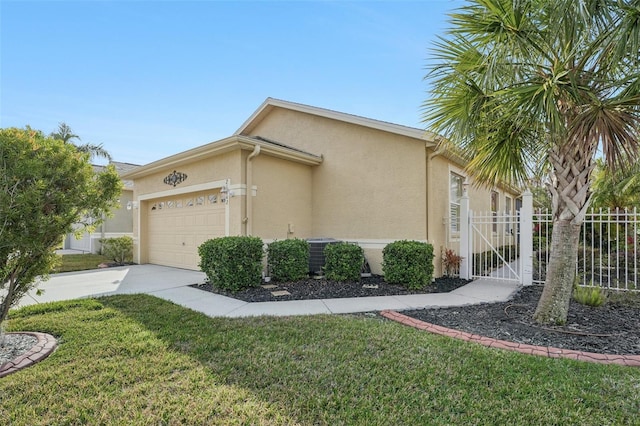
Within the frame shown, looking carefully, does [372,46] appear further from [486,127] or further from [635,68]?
[635,68]

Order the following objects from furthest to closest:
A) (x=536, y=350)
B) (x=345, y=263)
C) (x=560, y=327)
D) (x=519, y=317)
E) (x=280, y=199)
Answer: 1. (x=280, y=199)
2. (x=345, y=263)
3. (x=519, y=317)
4. (x=560, y=327)
5. (x=536, y=350)

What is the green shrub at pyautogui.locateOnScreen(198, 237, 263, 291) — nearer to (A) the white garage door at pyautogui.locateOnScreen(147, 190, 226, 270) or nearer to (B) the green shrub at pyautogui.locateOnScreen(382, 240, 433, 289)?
(A) the white garage door at pyautogui.locateOnScreen(147, 190, 226, 270)

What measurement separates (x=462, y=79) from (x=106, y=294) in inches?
353

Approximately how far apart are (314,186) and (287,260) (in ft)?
11.9

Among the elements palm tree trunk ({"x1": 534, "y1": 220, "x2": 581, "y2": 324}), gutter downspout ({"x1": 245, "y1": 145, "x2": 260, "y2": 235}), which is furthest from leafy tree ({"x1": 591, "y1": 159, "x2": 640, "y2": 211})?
gutter downspout ({"x1": 245, "y1": 145, "x2": 260, "y2": 235})

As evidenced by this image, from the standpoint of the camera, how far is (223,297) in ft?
23.9

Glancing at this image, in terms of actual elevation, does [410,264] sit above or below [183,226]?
below

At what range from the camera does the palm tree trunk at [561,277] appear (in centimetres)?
520

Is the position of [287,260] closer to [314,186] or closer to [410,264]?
[410,264]

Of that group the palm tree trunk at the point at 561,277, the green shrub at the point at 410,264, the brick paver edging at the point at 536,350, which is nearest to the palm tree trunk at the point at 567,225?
the palm tree trunk at the point at 561,277

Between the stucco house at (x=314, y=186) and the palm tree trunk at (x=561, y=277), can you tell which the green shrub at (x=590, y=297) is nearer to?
the palm tree trunk at (x=561, y=277)

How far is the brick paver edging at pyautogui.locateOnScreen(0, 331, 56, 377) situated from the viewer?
382 cm

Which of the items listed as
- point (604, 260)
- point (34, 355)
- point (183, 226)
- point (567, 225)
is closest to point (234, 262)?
point (34, 355)

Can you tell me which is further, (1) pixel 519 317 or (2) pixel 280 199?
(2) pixel 280 199
